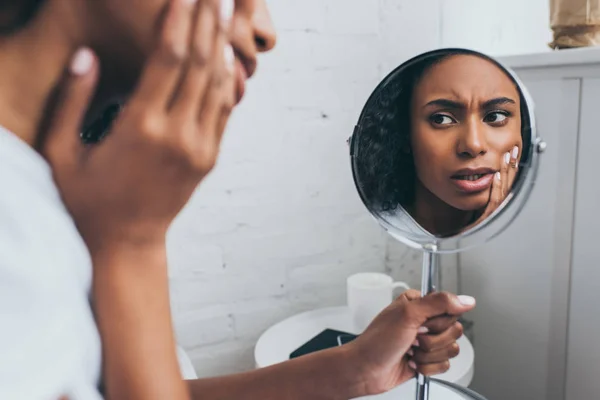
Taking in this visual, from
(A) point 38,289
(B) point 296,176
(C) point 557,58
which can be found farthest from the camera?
(B) point 296,176

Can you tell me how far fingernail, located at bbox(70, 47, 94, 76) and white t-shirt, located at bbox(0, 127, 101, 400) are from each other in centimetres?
6

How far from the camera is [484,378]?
4.54ft

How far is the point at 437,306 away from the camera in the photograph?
2.04ft

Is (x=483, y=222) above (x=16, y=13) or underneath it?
underneath

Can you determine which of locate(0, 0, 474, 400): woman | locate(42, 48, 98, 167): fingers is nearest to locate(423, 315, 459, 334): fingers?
locate(0, 0, 474, 400): woman

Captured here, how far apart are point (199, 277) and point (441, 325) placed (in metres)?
0.72

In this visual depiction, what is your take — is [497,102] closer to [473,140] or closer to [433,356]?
[473,140]

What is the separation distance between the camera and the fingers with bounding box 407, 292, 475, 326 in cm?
62

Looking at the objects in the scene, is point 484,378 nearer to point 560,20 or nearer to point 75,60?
point 560,20

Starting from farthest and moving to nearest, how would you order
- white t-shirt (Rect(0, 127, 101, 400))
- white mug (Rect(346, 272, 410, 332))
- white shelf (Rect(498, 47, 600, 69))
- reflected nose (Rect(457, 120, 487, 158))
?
white mug (Rect(346, 272, 410, 332)) → white shelf (Rect(498, 47, 600, 69)) → reflected nose (Rect(457, 120, 487, 158)) → white t-shirt (Rect(0, 127, 101, 400))

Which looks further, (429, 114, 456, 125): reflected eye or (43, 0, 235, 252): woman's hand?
(429, 114, 456, 125): reflected eye

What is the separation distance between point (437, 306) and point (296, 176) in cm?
72

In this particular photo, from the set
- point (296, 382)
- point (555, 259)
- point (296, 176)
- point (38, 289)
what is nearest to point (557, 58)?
point (555, 259)

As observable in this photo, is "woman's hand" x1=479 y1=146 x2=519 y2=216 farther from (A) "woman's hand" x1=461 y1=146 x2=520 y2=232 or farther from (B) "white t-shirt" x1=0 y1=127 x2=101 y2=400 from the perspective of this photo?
(B) "white t-shirt" x1=0 y1=127 x2=101 y2=400
